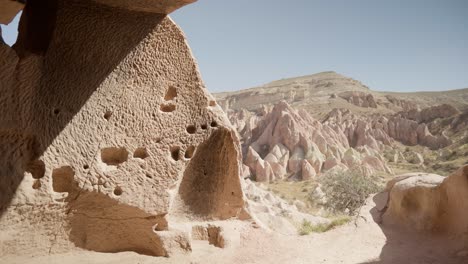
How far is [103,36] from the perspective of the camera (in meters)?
4.88

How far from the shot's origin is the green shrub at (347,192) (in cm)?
1482

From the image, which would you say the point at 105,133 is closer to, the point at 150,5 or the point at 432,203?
the point at 150,5

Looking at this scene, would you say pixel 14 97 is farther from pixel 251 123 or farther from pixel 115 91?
pixel 251 123

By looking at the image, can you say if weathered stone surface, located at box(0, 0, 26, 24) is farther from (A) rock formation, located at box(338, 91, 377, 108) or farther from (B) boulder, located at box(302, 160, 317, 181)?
(A) rock formation, located at box(338, 91, 377, 108)

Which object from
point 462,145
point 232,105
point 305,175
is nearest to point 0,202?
point 305,175

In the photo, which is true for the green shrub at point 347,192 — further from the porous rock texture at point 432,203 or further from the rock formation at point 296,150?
the porous rock texture at point 432,203

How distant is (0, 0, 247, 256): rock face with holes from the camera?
4.18 meters

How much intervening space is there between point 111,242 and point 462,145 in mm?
34520

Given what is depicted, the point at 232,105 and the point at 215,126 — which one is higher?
the point at 232,105

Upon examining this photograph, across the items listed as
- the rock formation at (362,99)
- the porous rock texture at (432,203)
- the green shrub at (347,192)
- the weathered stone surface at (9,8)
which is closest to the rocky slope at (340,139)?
the rock formation at (362,99)

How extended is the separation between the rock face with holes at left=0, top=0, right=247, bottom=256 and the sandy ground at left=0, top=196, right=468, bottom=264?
17 cm

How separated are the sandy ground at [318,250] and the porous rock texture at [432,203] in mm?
235

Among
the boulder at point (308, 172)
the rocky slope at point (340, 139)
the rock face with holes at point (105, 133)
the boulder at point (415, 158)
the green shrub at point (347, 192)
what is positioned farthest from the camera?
the boulder at point (415, 158)

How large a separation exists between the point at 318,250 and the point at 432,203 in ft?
6.31
